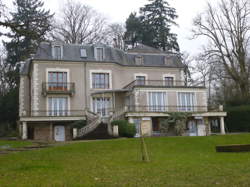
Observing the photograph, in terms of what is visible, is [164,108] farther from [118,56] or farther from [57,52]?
[57,52]

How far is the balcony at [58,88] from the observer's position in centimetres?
2847

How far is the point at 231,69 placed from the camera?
3291 centimetres

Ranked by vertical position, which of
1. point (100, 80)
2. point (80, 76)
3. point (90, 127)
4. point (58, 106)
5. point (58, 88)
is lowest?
point (90, 127)

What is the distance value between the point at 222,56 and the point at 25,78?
2064 centimetres

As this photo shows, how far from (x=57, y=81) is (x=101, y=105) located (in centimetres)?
468

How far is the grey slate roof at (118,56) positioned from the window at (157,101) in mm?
4751

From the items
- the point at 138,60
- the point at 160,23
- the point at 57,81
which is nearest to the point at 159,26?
the point at 160,23

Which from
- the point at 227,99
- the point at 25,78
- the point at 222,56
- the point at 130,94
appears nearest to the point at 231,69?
the point at 222,56

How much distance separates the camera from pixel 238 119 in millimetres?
31609

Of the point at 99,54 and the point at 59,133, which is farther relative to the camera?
the point at 99,54

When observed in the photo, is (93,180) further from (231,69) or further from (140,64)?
(231,69)

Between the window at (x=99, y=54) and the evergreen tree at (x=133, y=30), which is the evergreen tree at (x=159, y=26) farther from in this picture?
the window at (x=99, y=54)

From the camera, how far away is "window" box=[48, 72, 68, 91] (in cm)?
2897

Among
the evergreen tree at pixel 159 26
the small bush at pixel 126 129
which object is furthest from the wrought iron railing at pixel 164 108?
the evergreen tree at pixel 159 26
